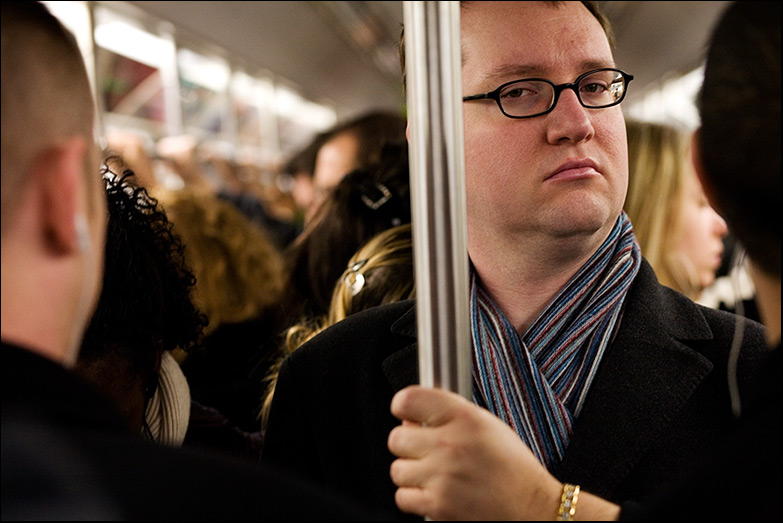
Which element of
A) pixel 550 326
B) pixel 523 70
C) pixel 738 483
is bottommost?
pixel 738 483

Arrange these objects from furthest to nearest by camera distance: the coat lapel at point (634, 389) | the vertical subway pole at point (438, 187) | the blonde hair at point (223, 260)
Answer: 1. the blonde hair at point (223, 260)
2. the coat lapel at point (634, 389)
3. the vertical subway pole at point (438, 187)

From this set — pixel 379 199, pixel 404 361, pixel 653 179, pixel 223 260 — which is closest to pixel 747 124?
pixel 404 361

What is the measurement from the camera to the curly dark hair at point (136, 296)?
1.39 metres

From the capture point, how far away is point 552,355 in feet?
4.31

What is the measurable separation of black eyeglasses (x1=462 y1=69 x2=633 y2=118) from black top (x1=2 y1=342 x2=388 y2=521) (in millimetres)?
782

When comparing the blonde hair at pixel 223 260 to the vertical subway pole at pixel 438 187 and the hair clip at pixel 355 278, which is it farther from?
the vertical subway pole at pixel 438 187

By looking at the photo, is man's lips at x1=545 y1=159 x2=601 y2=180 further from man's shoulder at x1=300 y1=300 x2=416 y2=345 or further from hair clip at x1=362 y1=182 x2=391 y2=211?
hair clip at x1=362 y1=182 x2=391 y2=211

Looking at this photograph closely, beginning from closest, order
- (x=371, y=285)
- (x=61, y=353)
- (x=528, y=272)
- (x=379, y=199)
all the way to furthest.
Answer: (x=61, y=353)
(x=528, y=272)
(x=371, y=285)
(x=379, y=199)

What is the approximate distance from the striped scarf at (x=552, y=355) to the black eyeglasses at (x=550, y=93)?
0.24 metres

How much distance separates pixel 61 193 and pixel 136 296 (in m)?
0.70

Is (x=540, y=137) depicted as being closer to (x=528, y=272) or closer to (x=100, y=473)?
(x=528, y=272)

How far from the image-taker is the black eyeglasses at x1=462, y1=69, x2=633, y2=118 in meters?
1.33

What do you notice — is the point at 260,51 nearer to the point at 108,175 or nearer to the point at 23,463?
the point at 108,175

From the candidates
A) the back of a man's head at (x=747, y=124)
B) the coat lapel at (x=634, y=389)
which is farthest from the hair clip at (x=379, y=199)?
the back of a man's head at (x=747, y=124)
